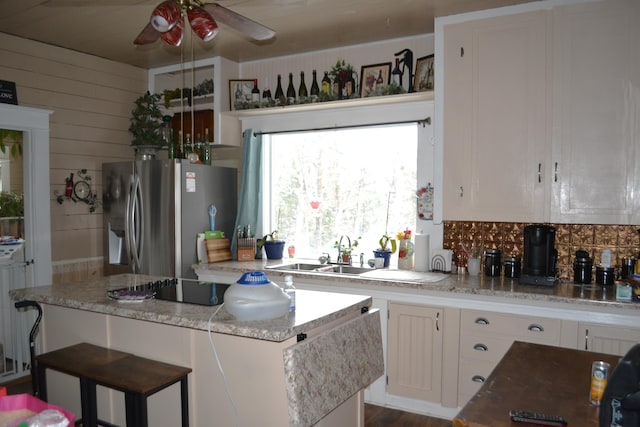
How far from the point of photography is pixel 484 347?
9.77 ft

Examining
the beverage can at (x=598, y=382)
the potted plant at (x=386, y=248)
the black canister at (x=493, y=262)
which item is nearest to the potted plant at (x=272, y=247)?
the potted plant at (x=386, y=248)

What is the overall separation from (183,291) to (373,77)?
2339mm

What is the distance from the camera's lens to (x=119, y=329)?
2373mm

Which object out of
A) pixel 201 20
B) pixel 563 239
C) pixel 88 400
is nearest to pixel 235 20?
pixel 201 20

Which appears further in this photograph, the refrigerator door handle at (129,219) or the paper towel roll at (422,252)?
the refrigerator door handle at (129,219)

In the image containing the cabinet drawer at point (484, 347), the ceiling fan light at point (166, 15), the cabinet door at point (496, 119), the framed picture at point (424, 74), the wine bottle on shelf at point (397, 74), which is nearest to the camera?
the ceiling fan light at point (166, 15)

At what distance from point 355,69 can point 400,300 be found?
1966mm

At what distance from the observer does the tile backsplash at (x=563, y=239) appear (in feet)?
10.2

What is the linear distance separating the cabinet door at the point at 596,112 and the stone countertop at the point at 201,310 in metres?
1.57

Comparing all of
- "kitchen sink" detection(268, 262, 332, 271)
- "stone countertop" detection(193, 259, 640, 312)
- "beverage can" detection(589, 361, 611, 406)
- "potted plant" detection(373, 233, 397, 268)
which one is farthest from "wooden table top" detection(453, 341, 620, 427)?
"kitchen sink" detection(268, 262, 332, 271)

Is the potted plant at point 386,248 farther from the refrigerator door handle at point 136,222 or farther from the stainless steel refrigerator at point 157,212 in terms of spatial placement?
the refrigerator door handle at point 136,222

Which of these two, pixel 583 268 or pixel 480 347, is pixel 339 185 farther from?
pixel 583 268

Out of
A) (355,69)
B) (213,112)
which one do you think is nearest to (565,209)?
(355,69)

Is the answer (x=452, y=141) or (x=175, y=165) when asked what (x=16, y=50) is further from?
(x=452, y=141)
